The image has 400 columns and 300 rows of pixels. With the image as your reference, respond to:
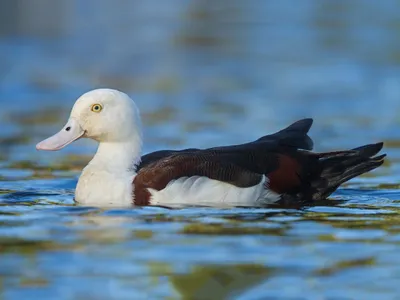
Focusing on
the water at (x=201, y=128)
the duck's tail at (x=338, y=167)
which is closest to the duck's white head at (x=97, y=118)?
the water at (x=201, y=128)

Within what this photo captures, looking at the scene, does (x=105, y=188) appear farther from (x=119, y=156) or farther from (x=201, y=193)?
(x=201, y=193)

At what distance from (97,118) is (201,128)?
18.2 feet

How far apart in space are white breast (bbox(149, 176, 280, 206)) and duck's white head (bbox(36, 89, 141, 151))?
904 mm

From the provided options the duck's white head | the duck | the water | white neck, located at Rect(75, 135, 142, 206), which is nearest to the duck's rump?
the duck

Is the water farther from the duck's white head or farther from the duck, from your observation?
the duck's white head

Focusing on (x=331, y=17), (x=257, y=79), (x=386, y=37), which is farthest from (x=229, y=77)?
(x=331, y=17)

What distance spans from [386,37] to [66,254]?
62.9ft

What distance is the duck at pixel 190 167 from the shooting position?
11.4 m

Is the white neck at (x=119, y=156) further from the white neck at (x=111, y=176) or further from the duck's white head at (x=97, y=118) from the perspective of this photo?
the duck's white head at (x=97, y=118)

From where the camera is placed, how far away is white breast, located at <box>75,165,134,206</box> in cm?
1154

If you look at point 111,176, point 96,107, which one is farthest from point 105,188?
point 96,107

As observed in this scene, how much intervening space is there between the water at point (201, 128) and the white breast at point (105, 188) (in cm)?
28

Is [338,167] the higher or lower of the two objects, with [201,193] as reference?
higher

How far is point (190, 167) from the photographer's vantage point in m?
11.4
